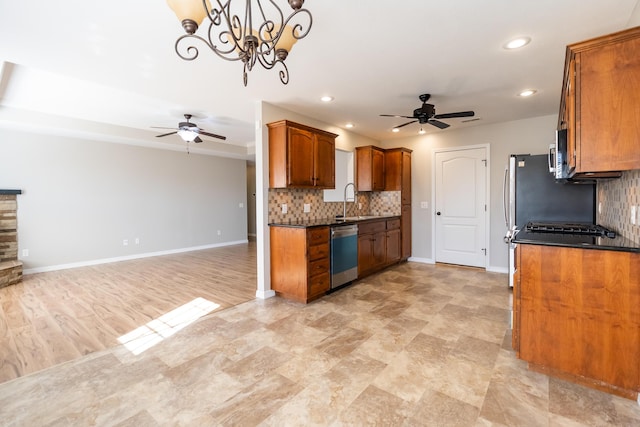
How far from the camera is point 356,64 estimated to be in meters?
2.76

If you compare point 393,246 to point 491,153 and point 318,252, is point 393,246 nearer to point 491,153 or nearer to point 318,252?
point 318,252

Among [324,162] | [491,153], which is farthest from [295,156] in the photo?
[491,153]

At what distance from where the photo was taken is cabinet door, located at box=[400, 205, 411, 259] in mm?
5523

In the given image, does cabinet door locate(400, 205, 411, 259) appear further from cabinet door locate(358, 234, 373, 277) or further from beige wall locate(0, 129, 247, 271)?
beige wall locate(0, 129, 247, 271)

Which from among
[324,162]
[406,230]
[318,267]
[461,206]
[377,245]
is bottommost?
[318,267]

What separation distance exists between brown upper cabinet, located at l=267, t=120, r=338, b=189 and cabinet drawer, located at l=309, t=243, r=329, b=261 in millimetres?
809

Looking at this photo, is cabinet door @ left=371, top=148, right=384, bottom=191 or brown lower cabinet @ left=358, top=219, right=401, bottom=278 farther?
cabinet door @ left=371, top=148, right=384, bottom=191

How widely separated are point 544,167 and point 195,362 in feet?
13.9

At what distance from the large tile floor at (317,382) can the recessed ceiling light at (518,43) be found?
2.44 m

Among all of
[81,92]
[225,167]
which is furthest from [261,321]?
[225,167]

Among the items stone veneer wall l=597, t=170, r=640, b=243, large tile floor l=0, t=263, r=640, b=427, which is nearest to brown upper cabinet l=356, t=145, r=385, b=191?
large tile floor l=0, t=263, r=640, b=427

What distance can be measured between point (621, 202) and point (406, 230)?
3424mm

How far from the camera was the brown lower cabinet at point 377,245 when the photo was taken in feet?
14.4

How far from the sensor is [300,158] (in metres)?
3.79
